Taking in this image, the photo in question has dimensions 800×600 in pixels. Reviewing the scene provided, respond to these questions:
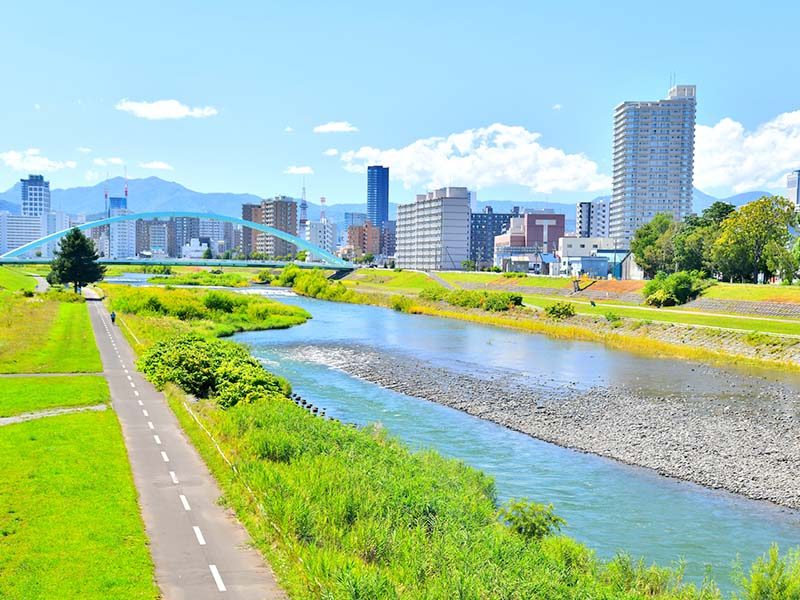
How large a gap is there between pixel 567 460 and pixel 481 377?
1717 cm

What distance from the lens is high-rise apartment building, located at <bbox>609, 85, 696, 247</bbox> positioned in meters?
Result: 186

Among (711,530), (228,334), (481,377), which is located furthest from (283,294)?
(711,530)

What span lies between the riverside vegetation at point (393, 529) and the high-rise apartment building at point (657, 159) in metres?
177

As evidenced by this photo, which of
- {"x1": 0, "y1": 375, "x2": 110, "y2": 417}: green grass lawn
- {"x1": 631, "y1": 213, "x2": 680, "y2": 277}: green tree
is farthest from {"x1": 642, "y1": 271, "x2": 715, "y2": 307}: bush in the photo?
{"x1": 0, "y1": 375, "x2": 110, "y2": 417}: green grass lawn

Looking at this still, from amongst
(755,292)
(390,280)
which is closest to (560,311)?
(755,292)

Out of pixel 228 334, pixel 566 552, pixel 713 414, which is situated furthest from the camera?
pixel 228 334

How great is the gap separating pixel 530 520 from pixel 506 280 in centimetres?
9487

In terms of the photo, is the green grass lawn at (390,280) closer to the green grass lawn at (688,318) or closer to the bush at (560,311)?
the green grass lawn at (688,318)

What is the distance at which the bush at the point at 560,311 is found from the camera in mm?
70688

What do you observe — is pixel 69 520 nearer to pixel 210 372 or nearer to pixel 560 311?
pixel 210 372

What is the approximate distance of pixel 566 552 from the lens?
1469cm

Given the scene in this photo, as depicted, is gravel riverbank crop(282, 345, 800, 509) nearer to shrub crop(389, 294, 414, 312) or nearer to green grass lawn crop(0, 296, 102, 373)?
green grass lawn crop(0, 296, 102, 373)

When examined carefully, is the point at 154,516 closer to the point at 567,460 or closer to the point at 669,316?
the point at 567,460

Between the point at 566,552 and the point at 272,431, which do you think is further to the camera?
the point at 272,431
